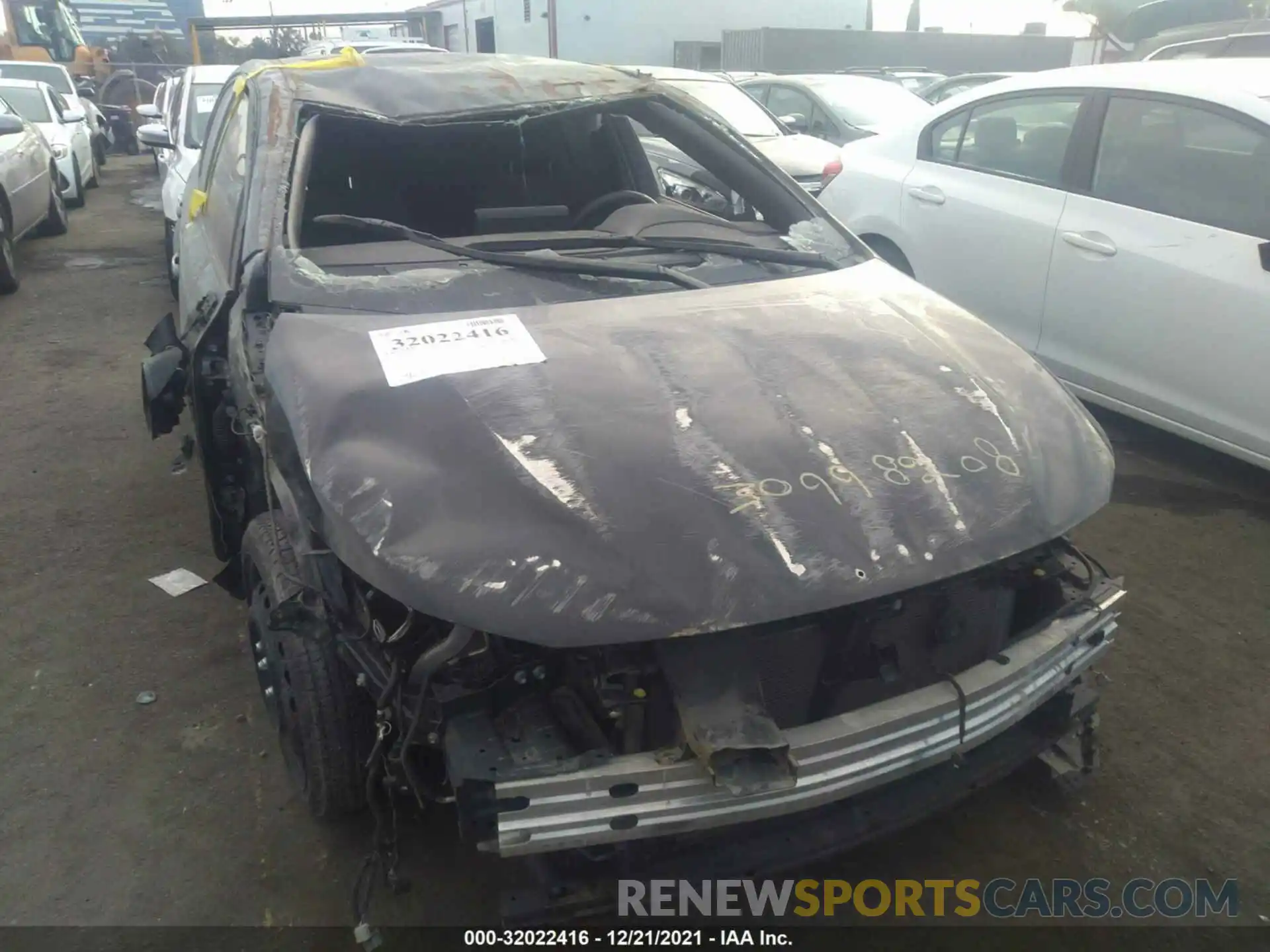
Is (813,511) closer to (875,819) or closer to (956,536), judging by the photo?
(956,536)

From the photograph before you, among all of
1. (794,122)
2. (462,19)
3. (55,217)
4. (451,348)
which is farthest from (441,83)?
Answer: (462,19)

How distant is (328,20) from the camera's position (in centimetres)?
2473

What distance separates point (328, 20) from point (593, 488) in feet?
88.3

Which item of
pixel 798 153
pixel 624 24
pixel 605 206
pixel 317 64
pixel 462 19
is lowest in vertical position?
pixel 798 153

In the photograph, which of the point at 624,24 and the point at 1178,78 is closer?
the point at 1178,78

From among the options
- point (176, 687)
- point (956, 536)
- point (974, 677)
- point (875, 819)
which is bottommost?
point (176, 687)

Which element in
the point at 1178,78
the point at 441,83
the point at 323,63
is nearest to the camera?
the point at 441,83

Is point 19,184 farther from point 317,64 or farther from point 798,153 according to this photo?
point 798,153

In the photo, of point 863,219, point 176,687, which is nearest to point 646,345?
point 176,687

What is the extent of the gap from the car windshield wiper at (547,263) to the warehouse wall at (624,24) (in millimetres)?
24851

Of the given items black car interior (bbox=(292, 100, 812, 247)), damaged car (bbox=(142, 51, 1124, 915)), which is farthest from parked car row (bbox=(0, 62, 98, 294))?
damaged car (bbox=(142, 51, 1124, 915))

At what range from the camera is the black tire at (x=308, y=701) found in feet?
6.89

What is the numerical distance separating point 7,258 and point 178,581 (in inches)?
201

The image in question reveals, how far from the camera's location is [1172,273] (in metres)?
3.77
